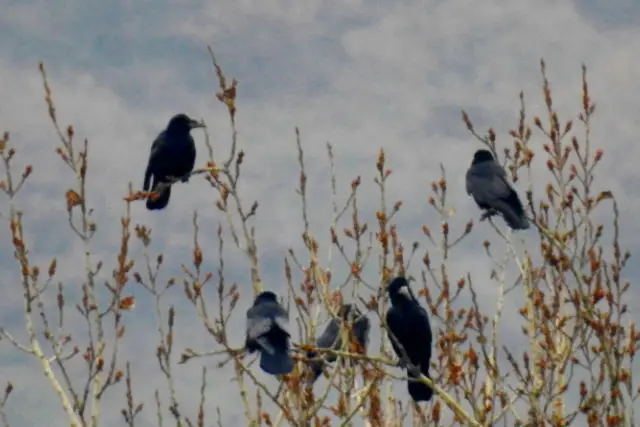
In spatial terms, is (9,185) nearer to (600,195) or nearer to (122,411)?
(122,411)

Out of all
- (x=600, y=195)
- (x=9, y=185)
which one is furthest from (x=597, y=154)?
(x=9, y=185)

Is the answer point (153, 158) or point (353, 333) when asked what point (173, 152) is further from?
point (353, 333)

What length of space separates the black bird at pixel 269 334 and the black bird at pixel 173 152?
11.1 ft

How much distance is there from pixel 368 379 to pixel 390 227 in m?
1.18

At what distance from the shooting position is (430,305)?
6844 mm

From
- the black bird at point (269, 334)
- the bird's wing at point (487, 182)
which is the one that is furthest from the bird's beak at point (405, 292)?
the bird's wing at point (487, 182)

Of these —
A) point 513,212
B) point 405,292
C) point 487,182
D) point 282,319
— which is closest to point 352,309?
point 282,319

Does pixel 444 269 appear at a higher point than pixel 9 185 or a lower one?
lower

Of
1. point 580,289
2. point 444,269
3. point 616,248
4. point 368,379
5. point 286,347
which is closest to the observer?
point 580,289

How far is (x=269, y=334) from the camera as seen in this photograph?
595 cm

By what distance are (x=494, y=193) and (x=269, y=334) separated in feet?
11.2

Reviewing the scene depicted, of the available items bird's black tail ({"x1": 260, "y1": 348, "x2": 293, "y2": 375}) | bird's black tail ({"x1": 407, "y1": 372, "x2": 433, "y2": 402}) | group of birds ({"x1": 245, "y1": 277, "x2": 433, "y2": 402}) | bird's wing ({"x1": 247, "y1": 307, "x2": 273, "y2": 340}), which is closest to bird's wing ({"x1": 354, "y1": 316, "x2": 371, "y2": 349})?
group of birds ({"x1": 245, "y1": 277, "x2": 433, "y2": 402})

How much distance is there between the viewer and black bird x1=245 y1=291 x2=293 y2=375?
568 cm

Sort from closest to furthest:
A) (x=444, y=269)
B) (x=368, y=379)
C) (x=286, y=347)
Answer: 1. (x=286, y=347)
2. (x=368, y=379)
3. (x=444, y=269)
